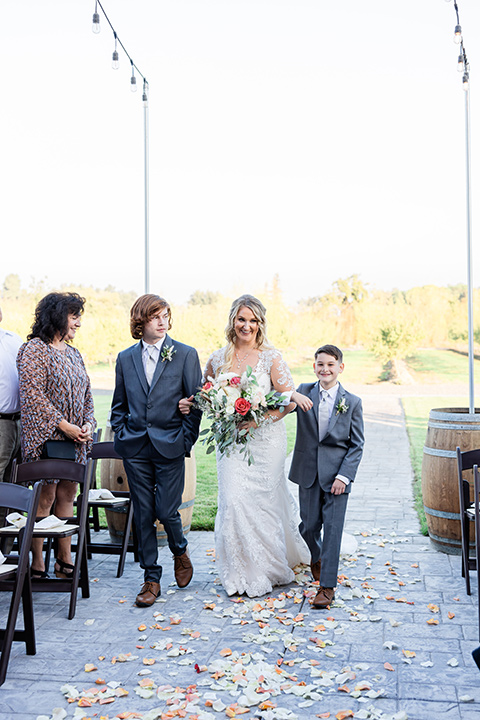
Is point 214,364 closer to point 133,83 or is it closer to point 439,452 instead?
point 439,452

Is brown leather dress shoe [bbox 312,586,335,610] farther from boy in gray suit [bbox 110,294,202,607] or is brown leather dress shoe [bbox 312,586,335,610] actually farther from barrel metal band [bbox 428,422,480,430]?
barrel metal band [bbox 428,422,480,430]

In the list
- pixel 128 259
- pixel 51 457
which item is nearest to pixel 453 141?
pixel 128 259

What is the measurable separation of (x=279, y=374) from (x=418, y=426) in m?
14.7

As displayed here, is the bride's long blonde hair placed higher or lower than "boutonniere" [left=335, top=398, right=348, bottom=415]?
higher

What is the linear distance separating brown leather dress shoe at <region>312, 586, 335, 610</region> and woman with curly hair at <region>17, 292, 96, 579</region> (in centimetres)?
175

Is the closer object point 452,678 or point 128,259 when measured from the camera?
point 452,678

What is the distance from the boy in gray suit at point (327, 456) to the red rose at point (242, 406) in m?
0.40

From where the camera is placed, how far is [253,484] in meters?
4.79

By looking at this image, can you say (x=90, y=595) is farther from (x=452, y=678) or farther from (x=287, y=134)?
(x=287, y=134)

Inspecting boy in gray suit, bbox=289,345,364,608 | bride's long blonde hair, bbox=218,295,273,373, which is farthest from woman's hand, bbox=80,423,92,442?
boy in gray suit, bbox=289,345,364,608

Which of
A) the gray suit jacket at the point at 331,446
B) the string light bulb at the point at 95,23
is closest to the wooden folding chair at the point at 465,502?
the gray suit jacket at the point at 331,446

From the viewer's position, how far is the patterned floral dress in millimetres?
→ 4816

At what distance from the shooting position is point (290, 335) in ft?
105

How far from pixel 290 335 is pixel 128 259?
839 centimetres
